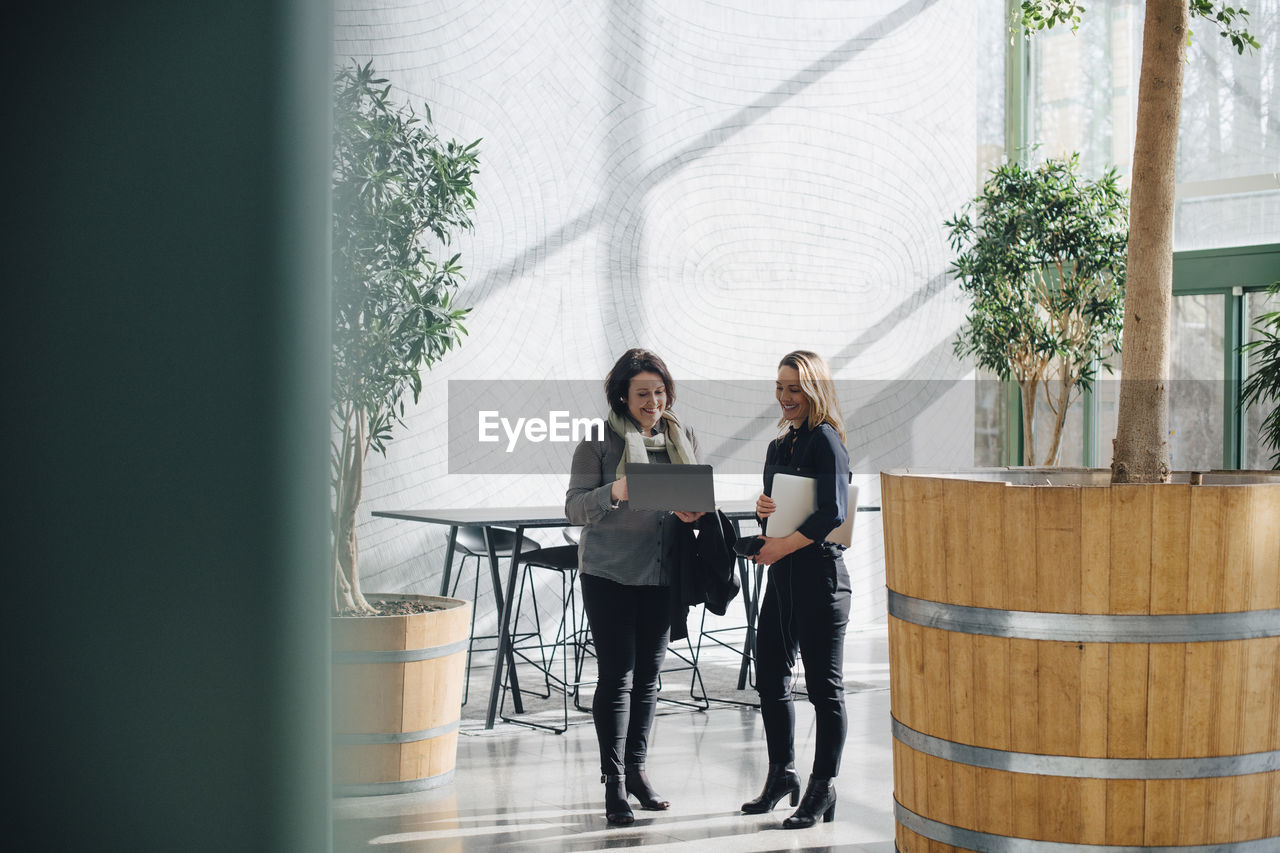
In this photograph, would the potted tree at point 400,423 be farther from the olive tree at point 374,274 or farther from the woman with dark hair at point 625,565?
the woman with dark hair at point 625,565

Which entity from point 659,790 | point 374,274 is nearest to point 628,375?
point 659,790

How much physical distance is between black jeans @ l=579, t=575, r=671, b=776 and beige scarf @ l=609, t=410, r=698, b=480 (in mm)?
370

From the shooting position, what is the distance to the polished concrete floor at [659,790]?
11.2 ft

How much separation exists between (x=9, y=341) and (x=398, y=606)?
267cm

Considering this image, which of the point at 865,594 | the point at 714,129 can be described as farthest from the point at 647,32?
the point at 865,594

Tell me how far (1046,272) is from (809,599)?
15.3ft

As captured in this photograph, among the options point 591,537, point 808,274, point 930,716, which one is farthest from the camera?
point 808,274

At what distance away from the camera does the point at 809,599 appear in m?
3.48

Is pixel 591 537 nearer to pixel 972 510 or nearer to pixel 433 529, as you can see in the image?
pixel 972 510

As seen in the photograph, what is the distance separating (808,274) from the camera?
743 cm

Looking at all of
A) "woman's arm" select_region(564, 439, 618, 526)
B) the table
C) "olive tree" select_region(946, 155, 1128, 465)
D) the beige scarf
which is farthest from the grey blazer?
"olive tree" select_region(946, 155, 1128, 465)

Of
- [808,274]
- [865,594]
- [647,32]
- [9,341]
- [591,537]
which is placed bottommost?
[865,594]

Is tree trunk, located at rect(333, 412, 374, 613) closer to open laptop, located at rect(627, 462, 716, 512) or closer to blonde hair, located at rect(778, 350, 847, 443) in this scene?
open laptop, located at rect(627, 462, 716, 512)
